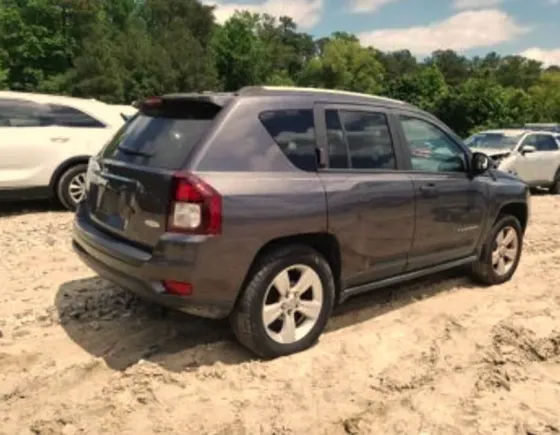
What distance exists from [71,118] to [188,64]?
190 ft

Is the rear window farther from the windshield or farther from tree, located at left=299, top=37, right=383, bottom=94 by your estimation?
tree, located at left=299, top=37, right=383, bottom=94

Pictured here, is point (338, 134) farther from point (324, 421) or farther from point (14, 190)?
point (14, 190)

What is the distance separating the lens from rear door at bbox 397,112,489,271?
4.86 meters

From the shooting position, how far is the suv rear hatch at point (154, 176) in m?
3.61

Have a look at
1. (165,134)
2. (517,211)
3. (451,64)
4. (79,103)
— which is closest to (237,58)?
(451,64)

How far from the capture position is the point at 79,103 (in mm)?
8844

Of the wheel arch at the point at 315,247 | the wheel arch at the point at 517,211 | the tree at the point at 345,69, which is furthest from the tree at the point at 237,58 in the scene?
the wheel arch at the point at 315,247

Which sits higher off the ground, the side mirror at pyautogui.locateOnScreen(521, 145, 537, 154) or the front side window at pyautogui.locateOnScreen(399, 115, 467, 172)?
the front side window at pyautogui.locateOnScreen(399, 115, 467, 172)

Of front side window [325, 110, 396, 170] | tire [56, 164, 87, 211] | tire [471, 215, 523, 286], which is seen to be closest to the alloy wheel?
front side window [325, 110, 396, 170]

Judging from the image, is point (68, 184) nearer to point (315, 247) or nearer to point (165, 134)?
point (165, 134)

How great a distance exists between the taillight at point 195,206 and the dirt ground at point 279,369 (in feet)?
3.17

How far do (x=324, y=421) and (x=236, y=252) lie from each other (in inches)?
43.6

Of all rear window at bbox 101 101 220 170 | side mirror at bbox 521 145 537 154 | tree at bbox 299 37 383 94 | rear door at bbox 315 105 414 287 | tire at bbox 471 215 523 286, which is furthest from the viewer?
tree at bbox 299 37 383 94

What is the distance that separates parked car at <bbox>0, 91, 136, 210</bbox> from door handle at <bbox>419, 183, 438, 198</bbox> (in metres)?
4.77
